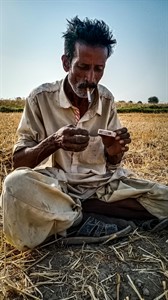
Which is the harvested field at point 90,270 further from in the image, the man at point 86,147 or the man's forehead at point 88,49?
the man's forehead at point 88,49

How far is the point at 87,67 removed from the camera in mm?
2773

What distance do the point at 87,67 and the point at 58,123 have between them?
473mm

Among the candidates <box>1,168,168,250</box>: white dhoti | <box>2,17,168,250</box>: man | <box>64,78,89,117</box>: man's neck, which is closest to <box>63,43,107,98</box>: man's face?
<box>2,17,168,250</box>: man

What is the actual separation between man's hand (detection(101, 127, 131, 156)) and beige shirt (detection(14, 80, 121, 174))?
6.1 inches

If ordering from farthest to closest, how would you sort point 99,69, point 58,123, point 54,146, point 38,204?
point 58,123 → point 99,69 → point 54,146 → point 38,204

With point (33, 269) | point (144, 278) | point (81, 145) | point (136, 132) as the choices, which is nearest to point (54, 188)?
point (81, 145)

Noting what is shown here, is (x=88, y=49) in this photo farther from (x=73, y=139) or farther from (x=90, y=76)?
(x=73, y=139)

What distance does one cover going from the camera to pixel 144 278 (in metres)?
2.08

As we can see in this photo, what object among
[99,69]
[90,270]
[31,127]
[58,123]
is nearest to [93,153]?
[58,123]

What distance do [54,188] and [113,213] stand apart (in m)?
0.66

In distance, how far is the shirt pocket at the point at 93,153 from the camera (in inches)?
116

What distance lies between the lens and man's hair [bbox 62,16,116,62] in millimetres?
2812

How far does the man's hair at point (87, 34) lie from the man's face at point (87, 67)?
54 mm

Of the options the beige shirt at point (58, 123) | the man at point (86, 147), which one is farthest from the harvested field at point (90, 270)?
the beige shirt at point (58, 123)
